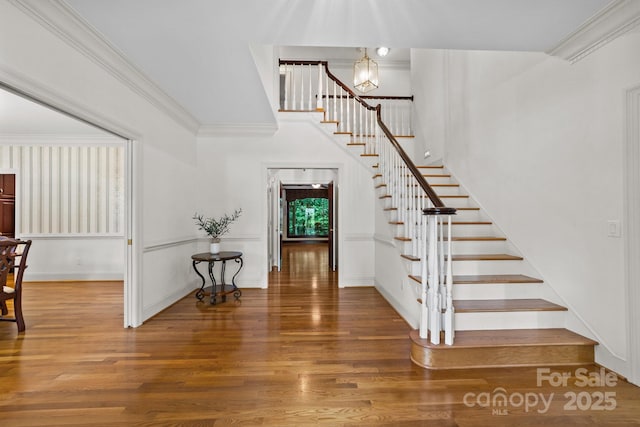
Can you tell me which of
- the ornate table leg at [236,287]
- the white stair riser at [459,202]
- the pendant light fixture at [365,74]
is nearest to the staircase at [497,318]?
the white stair riser at [459,202]

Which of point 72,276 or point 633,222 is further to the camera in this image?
point 72,276

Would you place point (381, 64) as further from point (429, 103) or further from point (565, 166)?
point (565, 166)

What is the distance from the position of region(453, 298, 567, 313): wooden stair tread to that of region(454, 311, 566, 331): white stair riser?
0.12 ft

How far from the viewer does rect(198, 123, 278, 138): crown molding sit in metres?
4.75

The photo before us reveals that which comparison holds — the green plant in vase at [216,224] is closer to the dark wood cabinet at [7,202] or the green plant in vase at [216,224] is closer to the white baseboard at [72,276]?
the white baseboard at [72,276]

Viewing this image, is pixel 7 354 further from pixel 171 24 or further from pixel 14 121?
pixel 14 121

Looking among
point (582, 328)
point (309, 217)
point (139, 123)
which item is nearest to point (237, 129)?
point (139, 123)

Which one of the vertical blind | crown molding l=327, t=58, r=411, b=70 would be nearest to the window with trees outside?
crown molding l=327, t=58, r=411, b=70

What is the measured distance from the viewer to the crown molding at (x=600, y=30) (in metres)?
1.99

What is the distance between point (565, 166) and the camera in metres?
2.56

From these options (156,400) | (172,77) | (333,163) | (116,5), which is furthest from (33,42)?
(333,163)

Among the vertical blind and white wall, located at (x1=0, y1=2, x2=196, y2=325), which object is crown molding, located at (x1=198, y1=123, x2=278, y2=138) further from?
the vertical blind

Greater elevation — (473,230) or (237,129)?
(237,129)

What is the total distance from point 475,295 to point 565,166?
53.9 inches
